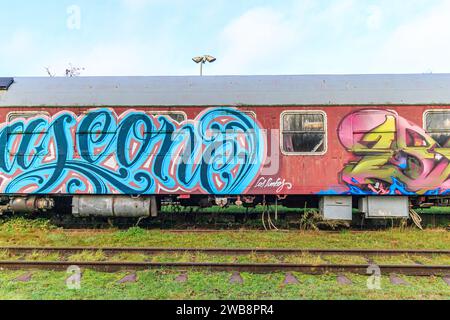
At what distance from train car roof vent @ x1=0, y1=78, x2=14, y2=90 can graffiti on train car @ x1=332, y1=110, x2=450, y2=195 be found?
8.89m

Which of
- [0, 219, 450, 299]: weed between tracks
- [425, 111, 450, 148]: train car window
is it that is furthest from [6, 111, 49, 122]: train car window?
[425, 111, 450, 148]: train car window

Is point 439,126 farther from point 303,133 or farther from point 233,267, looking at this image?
point 233,267

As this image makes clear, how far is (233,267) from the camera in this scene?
5633 millimetres

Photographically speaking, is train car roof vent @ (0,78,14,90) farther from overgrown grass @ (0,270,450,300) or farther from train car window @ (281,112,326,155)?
train car window @ (281,112,326,155)

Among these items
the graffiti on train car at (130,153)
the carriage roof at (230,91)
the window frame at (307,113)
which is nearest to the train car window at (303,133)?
the window frame at (307,113)

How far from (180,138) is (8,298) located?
490 cm

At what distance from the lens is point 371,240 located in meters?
7.54

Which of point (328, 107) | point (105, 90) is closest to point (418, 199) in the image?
point (328, 107)

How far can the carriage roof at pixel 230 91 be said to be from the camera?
26.7ft

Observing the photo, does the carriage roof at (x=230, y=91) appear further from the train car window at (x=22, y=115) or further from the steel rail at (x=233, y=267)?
the steel rail at (x=233, y=267)

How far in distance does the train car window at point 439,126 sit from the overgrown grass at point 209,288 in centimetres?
404

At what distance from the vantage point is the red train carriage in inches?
315

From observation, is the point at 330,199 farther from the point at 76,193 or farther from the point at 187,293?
the point at 76,193

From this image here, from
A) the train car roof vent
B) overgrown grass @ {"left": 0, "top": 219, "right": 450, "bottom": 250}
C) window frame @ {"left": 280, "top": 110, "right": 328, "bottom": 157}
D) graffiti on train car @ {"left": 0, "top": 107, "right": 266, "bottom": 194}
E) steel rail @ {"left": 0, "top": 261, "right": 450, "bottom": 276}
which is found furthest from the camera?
the train car roof vent
